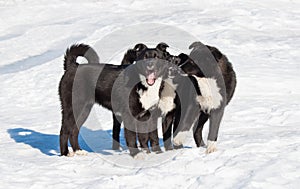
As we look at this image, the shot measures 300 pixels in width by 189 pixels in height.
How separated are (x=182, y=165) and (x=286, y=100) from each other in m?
4.43

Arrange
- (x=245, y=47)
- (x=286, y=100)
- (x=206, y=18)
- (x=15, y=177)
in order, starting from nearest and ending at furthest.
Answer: (x=15, y=177) < (x=286, y=100) < (x=245, y=47) < (x=206, y=18)

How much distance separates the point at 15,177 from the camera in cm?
569

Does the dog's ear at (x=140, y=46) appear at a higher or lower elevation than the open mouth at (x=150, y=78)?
higher

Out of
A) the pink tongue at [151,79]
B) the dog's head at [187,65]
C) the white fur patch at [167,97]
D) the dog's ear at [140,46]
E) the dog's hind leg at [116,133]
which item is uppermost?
the dog's ear at [140,46]

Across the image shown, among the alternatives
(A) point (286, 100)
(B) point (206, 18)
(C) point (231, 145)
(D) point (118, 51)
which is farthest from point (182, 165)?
(B) point (206, 18)

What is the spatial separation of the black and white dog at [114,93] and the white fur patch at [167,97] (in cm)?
16

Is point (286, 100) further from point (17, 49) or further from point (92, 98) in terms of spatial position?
point (17, 49)

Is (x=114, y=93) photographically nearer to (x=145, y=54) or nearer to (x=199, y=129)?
(x=145, y=54)

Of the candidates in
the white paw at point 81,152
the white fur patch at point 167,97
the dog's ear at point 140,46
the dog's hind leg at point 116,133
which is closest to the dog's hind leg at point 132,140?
the white fur patch at point 167,97

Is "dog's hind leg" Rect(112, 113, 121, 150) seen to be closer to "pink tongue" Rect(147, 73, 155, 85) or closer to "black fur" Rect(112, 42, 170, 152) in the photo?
"black fur" Rect(112, 42, 170, 152)

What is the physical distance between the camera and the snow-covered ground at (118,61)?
18.0 feet

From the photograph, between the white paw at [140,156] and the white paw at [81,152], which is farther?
the white paw at [81,152]

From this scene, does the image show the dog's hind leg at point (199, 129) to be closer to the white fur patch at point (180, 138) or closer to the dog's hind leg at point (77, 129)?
the white fur patch at point (180, 138)

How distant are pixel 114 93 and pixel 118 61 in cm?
575
